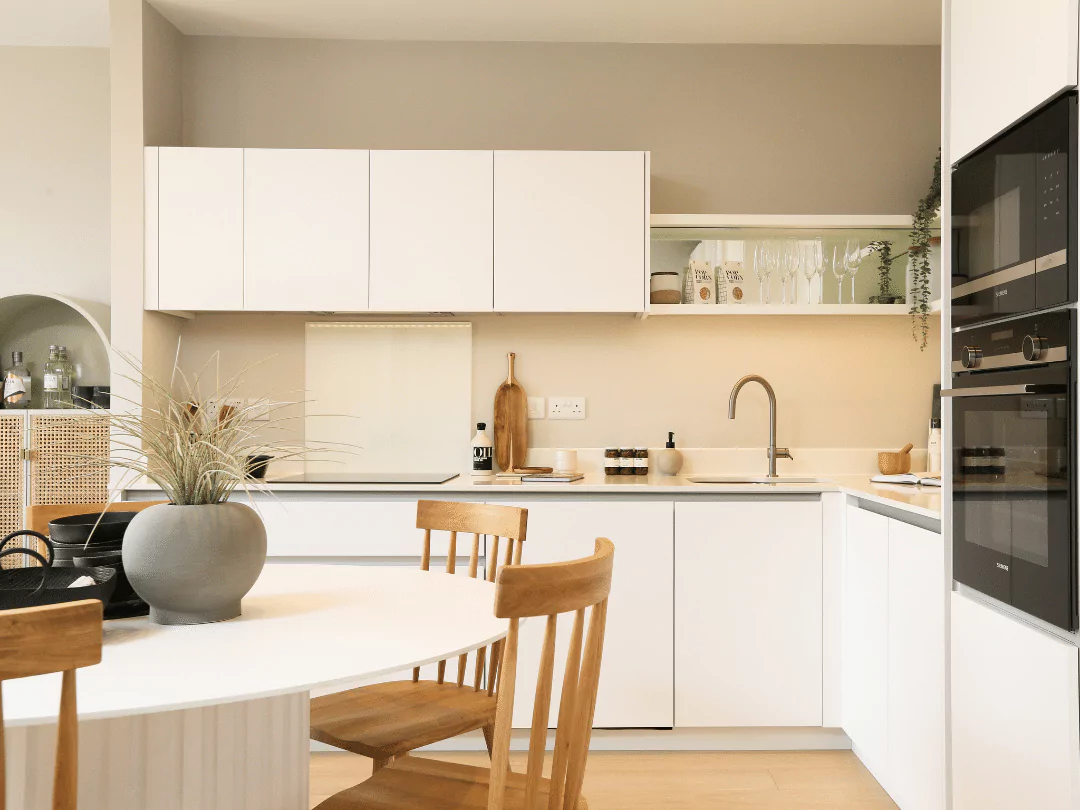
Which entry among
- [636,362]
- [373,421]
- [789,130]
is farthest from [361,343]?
[789,130]

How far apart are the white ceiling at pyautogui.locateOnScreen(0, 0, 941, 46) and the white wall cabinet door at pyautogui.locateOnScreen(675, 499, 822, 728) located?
1903mm

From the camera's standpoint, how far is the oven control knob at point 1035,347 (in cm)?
163

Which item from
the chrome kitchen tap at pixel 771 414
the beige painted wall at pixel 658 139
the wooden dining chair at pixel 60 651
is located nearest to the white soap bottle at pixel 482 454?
the beige painted wall at pixel 658 139

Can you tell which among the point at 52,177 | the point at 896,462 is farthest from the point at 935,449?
the point at 52,177

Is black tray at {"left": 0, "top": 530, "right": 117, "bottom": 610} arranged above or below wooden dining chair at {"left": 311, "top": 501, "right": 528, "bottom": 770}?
above

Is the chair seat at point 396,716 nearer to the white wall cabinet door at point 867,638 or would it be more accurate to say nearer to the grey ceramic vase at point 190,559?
the grey ceramic vase at point 190,559

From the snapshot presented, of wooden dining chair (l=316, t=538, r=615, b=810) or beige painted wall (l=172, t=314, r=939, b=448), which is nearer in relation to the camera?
wooden dining chair (l=316, t=538, r=615, b=810)

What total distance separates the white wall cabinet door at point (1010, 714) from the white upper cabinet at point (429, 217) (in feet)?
6.58

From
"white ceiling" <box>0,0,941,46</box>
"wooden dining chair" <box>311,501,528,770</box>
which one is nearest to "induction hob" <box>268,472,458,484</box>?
"wooden dining chair" <box>311,501,528,770</box>

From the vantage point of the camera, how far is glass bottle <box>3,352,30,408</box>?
3314 millimetres

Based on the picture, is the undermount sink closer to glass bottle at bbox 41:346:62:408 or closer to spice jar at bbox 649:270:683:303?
spice jar at bbox 649:270:683:303

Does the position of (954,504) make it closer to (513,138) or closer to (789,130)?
(789,130)

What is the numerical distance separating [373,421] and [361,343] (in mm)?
332

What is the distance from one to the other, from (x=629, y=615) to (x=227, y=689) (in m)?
2.03
